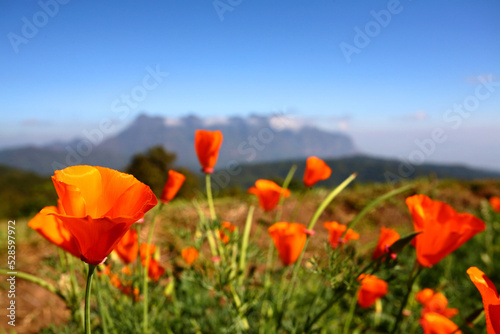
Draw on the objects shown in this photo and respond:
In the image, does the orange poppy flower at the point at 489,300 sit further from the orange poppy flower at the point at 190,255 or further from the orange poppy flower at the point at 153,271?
the orange poppy flower at the point at 153,271

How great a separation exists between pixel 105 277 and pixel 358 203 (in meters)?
5.61

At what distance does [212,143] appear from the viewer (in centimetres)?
120

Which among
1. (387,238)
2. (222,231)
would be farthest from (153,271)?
(387,238)

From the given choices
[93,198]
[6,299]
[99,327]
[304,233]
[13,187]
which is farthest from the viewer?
[13,187]

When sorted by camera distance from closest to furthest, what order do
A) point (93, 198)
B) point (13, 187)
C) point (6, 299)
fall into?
point (93, 198) < point (6, 299) < point (13, 187)

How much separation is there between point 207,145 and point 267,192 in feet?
0.94

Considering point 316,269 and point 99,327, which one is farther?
point 99,327

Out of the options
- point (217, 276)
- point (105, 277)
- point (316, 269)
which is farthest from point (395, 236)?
point (105, 277)

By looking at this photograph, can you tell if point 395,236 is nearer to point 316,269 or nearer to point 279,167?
point 316,269

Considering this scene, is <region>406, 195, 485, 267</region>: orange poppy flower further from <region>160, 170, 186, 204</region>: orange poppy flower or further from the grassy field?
<region>160, 170, 186, 204</region>: orange poppy flower

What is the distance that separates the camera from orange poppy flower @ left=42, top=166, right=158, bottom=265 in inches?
20.2

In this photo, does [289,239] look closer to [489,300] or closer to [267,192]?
[267,192]

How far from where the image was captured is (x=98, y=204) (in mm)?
603

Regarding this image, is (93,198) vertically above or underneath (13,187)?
above
